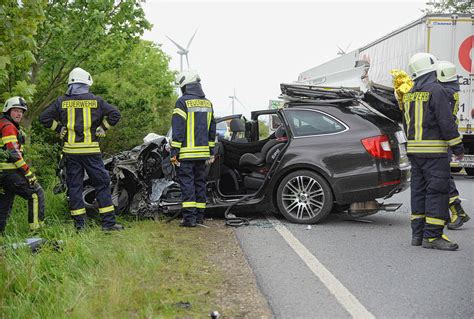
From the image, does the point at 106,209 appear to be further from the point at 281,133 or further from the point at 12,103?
the point at 281,133

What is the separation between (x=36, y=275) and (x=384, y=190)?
412cm

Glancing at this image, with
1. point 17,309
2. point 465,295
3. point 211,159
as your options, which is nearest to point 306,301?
point 465,295

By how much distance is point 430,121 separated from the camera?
596cm

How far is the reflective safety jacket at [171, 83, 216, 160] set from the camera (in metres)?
6.99

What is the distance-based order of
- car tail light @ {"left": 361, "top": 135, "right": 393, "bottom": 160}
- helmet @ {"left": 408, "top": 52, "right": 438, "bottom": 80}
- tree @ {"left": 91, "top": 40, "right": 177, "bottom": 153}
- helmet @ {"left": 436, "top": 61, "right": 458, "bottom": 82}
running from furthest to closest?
tree @ {"left": 91, "top": 40, "right": 177, "bottom": 153}, helmet @ {"left": 436, "top": 61, "right": 458, "bottom": 82}, car tail light @ {"left": 361, "top": 135, "right": 393, "bottom": 160}, helmet @ {"left": 408, "top": 52, "right": 438, "bottom": 80}

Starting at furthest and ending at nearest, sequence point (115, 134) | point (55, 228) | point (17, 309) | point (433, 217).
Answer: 1. point (115, 134)
2. point (55, 228)
3. point (433, 217)
4. point (17, 309)

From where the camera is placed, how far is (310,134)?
7.23m

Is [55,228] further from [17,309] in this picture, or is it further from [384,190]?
[384,190]

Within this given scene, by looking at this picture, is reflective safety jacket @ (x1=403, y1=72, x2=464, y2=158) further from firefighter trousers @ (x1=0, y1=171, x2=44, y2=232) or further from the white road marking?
firefighter trousers @ (x1=0, y1=171, x2=44, y2=232)

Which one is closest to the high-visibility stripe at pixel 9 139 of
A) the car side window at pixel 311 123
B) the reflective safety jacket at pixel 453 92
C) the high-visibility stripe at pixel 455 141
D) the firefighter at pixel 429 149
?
the car side window at pixel 311 123

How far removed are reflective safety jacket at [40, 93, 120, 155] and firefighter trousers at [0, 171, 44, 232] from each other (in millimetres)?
604

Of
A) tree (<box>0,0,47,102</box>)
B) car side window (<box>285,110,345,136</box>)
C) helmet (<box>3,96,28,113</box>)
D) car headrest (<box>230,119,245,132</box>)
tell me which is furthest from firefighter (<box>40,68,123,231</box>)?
car side window (<box>285,110,345,136</box>)

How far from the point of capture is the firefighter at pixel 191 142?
698 cm

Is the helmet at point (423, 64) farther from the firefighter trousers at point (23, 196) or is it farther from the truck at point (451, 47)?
the truck at point (451, 47)
